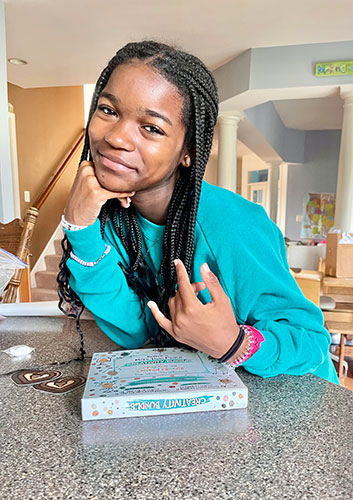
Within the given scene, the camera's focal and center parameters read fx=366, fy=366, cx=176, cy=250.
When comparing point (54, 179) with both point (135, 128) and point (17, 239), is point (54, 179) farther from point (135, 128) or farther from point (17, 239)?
point (135, 128)

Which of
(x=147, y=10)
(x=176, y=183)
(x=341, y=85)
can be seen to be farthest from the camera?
(x=341, y=85)

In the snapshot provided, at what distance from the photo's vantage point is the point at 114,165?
20.6 inches

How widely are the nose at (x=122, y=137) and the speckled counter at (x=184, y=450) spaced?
342mm

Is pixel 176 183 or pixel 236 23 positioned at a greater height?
pixel 236 23

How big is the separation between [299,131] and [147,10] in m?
5.08

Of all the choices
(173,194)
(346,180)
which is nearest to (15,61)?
(346,180)

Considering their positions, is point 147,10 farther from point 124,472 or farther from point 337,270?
point 124,472

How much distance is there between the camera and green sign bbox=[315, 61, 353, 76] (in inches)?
113

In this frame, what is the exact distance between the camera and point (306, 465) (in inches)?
14.3

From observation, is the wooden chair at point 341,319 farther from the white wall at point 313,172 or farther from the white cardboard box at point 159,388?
the white wall at point 313,172

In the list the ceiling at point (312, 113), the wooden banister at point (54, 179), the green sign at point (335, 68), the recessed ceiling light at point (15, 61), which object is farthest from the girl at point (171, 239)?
the ceiling at point (312, 113)

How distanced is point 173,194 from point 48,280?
365 centimetres

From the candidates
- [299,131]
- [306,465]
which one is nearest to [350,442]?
[306,465]

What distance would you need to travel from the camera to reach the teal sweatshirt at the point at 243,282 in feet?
1.80
